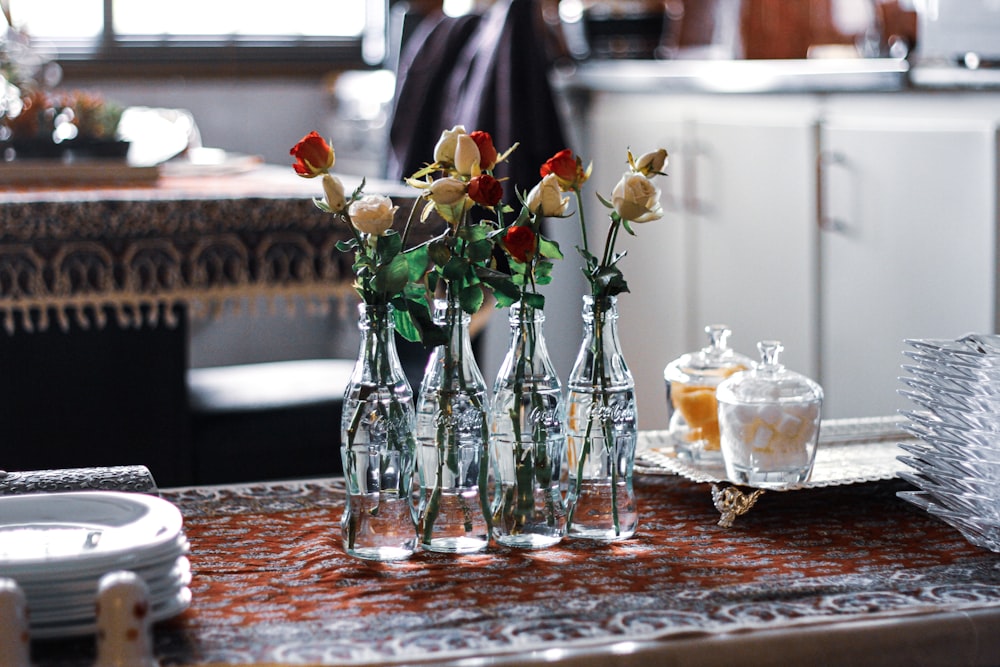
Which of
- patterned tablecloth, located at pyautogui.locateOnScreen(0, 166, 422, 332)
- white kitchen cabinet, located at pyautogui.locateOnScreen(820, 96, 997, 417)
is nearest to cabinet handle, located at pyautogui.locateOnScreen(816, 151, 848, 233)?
white kitchen cabinet, located at pyautogui.locateOnScreen(820, 96, 997, 417)

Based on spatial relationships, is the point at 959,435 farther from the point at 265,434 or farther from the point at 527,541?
the point at 265,434

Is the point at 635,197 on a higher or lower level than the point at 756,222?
higher

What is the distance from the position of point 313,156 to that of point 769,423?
405mm

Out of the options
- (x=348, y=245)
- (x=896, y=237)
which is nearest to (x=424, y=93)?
(x=896, y=237)

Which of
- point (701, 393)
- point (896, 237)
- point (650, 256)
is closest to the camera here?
point (701, 393)

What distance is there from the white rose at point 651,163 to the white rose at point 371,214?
0.19 meters

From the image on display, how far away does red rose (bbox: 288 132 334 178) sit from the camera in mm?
982

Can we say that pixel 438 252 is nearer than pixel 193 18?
Yes

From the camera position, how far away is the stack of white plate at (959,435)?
0.99m

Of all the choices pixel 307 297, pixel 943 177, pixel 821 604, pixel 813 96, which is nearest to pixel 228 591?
pixel 821 604

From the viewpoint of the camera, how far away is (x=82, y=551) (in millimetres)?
870

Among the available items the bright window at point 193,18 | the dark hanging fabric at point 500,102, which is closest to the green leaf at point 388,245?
the dark hanging fabric at point 500,102

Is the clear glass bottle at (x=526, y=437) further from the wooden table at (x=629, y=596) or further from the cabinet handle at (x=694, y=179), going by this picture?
the cabinet handle at (x=694, y=179)

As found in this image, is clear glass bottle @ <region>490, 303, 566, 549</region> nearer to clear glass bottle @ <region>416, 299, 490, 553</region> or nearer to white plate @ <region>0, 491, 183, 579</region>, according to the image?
clear glass bottle @ <region>416, 299, 490, 553</region>
